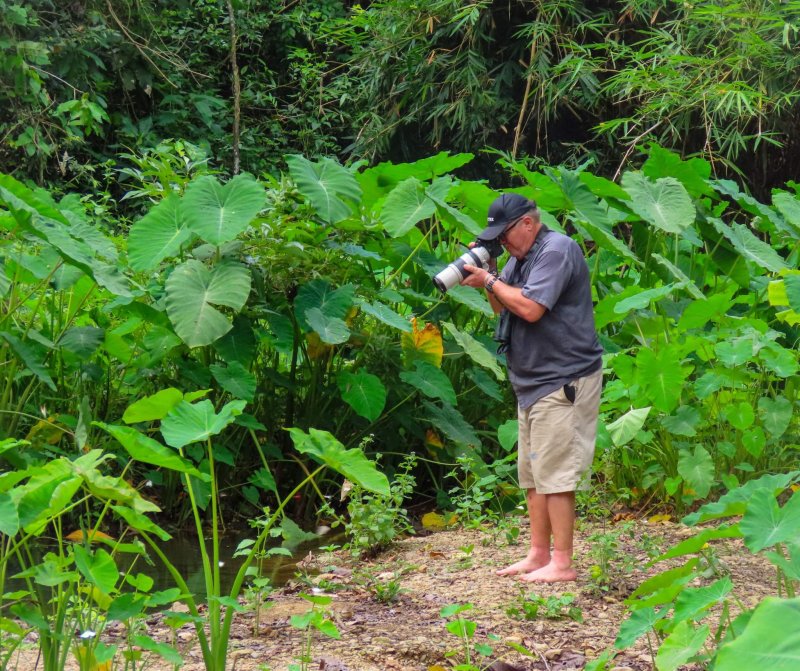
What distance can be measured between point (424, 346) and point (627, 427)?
41.6 inches

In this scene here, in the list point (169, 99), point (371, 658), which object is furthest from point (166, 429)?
point (169, 99)

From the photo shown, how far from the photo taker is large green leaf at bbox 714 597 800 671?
108cm

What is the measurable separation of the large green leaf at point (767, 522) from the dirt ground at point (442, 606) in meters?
0.79

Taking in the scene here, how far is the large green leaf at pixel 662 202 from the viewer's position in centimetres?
442

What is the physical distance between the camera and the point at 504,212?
10.1ft

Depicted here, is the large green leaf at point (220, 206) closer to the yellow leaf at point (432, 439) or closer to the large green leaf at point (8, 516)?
the yellow leaf at point (432, 439)

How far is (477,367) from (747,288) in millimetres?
1490

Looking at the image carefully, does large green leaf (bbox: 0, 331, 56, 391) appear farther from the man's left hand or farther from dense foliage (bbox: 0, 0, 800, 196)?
dense foliage (bbox: 0, 0, 800, 196)

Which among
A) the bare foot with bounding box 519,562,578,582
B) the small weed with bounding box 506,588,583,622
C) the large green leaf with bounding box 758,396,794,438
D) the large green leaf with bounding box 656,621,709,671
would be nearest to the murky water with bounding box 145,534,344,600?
the bare foot with bounding box 519,562,578,582

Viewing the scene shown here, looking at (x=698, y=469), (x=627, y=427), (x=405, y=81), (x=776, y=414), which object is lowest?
(x=698, y=469)

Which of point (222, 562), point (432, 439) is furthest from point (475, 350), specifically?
point (222, 562)

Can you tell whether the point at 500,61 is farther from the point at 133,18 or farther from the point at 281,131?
the point at 133,18

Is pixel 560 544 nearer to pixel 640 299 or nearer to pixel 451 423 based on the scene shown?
pixel 640 299

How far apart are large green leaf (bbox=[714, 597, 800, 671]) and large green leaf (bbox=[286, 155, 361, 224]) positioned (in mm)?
2832
